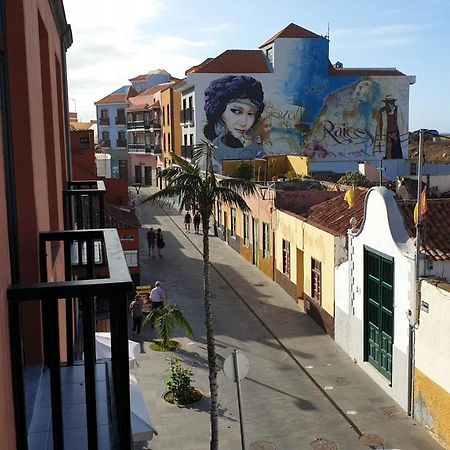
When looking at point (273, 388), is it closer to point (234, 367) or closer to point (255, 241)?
point (234, 367)

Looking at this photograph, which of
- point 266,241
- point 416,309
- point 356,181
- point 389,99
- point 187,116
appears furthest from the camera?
point 187,116

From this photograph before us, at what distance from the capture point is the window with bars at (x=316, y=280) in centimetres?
2086

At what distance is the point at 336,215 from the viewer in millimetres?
21906

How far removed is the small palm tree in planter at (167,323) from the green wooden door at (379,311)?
4859 millimetres

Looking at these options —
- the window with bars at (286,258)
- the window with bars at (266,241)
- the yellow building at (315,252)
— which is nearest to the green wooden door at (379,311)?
the yellow building at (315,252)

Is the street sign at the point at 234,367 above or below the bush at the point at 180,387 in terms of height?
above

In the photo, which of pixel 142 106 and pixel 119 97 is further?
pixel 119 97

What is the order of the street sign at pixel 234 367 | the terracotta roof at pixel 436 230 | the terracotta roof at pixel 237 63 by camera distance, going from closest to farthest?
the street sign at pixel 234 367 → the terracotta roof at pixel 436 230 → the terracotta roof at pixel 237 63

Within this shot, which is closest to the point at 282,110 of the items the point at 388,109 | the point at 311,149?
the point at 311,149

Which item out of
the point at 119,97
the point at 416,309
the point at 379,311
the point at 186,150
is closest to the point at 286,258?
the point at 379,311

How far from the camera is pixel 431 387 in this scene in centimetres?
1325

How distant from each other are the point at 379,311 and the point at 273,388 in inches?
132

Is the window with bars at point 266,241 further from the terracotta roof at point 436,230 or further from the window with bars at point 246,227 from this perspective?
the terracotta roof at point 436,230

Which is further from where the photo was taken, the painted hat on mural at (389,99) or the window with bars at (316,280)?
the painted hat on mural at (389,99)
